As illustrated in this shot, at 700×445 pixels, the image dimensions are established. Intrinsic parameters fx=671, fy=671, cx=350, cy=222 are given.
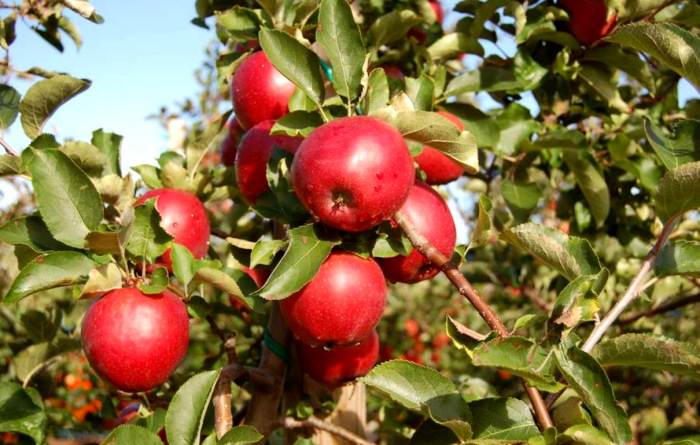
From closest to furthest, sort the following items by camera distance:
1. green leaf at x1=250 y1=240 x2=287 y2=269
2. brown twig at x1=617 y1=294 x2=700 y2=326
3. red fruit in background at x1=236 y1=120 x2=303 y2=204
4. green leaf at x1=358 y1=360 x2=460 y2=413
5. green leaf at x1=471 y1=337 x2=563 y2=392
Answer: green leaf at x1=471 y1=337 x2=563 y2=392 < green leaf at x1=358 y1=360 x2=460 y2=413 < green leaf at x1=250 y1=240 x2=287 y2=269 < red fruit in background at x1=236 y1=120 x2=303 y2=204 < brown twig at x1=617 y1=294 x2=700 y2=326

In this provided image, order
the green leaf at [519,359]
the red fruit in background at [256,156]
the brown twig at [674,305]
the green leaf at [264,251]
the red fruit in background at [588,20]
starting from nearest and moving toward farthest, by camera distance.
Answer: the green leaf at [519,359], the green leaf at [264,251], the red fruit in background at [256,156], the red fruit in background at [588,20], the brown twig at [674,305]

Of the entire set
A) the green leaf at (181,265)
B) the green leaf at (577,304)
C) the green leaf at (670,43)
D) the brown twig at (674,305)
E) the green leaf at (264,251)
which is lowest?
the brown twig at (674,305)

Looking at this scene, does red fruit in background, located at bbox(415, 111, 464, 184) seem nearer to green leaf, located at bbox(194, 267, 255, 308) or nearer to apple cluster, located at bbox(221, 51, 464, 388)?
apple cluster, located at bbox(221, 51, 464, 388)

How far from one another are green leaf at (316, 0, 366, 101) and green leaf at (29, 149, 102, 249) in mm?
382

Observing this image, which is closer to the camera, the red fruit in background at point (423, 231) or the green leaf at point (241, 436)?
the green leaf at point (241, 436)

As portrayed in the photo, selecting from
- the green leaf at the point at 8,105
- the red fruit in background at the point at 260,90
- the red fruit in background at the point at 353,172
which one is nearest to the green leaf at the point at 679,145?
the red fruit in background at the point at 353,172

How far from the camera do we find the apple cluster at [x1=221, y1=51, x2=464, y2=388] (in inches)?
32.9

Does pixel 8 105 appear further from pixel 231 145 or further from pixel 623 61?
pixel 623 61

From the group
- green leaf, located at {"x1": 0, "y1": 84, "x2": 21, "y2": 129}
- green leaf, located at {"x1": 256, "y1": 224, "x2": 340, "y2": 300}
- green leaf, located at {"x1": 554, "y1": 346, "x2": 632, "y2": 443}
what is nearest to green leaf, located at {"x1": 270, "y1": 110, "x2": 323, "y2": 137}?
green leaf, located at {"x1": 256, "y1": 224, "x2": 340, "y2": 300}

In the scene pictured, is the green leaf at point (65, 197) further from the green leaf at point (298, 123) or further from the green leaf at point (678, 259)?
the green leaf at point (678, 259)

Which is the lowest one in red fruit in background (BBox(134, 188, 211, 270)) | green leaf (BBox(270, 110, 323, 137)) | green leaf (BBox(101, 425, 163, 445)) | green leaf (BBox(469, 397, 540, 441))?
green leaf (BBox(101, 425, 163, 445))

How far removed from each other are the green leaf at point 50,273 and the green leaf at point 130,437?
0.77 feet

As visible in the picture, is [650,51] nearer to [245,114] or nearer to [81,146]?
[245,114]

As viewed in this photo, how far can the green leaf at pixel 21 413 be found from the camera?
1.19 meters
